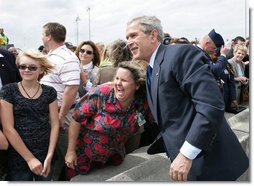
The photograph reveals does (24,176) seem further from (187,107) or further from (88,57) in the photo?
(88,57)

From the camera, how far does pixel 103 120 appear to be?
6.23 feet

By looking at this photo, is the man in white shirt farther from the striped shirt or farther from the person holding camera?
the person holding camera

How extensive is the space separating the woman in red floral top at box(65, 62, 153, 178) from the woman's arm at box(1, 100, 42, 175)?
0.85ft

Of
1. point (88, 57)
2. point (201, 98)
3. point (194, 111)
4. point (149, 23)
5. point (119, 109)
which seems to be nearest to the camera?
point (201, 98)

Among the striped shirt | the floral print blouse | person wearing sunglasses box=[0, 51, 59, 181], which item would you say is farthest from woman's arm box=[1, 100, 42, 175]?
the striped shirt

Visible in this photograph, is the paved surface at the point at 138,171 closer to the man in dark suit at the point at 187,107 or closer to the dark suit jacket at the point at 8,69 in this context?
the man in dark suit at the point at 187,107

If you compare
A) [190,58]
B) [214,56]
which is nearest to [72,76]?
[190,58]

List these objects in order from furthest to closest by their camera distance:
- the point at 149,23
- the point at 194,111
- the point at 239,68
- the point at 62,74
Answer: the point at 239,68 < the point at 62,74 < the point at 149,23 < the point at 194,111

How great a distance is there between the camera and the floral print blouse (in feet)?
6.17

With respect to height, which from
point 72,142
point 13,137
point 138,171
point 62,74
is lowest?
point 138,171

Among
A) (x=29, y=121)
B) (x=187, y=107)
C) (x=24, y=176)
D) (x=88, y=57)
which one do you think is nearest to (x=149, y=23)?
(x=187, y=107)

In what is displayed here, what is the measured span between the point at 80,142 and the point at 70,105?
1.07 feet

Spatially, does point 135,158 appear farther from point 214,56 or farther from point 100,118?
point 214,56

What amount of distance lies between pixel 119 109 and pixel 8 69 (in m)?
1.01
